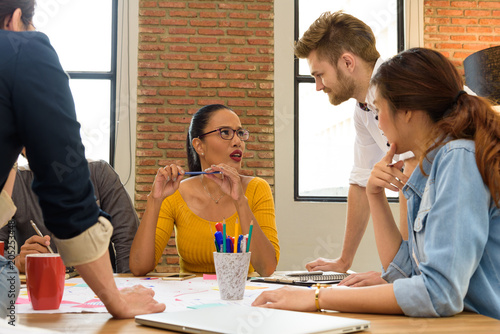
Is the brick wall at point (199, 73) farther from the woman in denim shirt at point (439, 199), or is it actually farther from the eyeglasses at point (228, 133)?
the woman in denim shirt at point (439, 199)

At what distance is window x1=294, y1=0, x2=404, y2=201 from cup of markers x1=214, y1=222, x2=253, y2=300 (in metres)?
3.48

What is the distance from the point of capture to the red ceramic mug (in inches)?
44.1

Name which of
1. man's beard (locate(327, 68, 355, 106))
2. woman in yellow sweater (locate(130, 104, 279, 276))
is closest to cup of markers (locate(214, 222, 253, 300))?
woman in yellow sweater (locate(130, 104, 279, 276))

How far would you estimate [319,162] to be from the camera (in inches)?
191

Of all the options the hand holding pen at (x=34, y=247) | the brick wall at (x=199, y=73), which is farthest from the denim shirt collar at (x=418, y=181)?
the brick wall at (x=199, y=73)

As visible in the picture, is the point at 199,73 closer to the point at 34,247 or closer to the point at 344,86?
the point at 344,86

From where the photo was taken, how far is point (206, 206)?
7.40 ft

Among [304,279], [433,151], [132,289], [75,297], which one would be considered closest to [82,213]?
[132,289]

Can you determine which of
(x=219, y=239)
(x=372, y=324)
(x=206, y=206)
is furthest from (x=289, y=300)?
(x=206, y=206)

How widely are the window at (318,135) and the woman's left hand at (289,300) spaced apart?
144 inches

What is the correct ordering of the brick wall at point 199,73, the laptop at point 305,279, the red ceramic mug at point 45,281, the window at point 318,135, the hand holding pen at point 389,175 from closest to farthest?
the red ceramic mug at point 45,281
the hand holding pen at point 389,175
the laptop at point 305,279
the brick wall at point 199,73
the window at point 318,135

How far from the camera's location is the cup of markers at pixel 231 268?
124cm

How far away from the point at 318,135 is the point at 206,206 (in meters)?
2.80

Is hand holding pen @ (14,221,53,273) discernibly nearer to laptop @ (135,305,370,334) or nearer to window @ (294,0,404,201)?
laptop @ (135,305,370,334)
